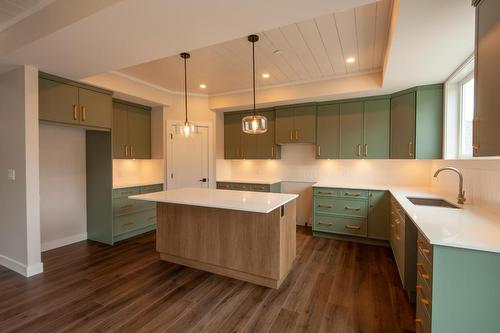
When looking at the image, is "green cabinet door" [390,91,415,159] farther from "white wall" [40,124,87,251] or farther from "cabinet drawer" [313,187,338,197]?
"white wall" [40,124,87,251]

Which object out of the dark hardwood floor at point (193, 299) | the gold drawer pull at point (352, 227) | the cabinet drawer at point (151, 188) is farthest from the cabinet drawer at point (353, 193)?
the cabinet drawer at point (151, 188)

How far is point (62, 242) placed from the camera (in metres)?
3.63

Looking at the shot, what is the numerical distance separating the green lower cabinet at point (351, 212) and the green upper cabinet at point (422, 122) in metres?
0.79

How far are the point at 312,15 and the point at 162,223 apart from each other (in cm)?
286

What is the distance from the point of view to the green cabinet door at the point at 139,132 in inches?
166

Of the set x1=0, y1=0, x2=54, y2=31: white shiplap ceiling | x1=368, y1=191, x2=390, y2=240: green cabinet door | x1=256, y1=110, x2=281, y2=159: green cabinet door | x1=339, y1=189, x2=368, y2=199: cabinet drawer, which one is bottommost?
x1=368, y1=191, x2=390, y2=240: green cabinet door

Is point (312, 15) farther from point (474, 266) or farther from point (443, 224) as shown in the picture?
point (474, 266)

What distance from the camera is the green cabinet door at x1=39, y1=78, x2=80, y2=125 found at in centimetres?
285

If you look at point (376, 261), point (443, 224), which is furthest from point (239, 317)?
point (376, 261)

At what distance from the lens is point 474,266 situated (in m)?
1.23

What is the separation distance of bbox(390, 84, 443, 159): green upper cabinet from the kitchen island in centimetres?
209

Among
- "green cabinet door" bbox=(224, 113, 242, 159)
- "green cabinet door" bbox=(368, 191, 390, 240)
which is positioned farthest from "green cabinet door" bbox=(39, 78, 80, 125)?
"green cabinet door" bbox=(368, 191, 390, 240)

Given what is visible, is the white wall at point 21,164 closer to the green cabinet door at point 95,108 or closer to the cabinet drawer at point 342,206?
the green cabinet door at point 95,108

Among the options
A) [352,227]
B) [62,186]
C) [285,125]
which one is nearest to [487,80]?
[352,227]
